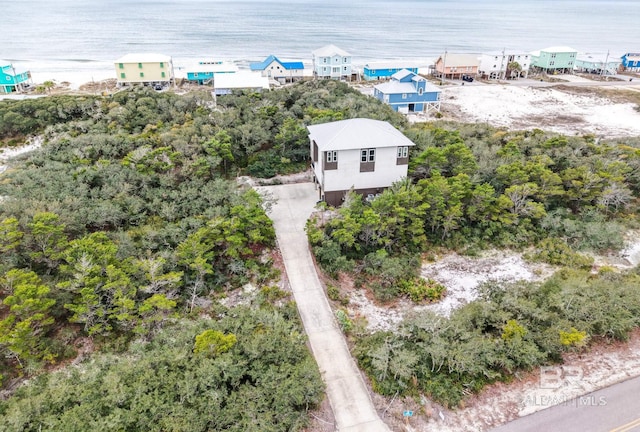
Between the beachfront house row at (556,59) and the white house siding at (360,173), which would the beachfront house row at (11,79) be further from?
the beachfront house row at (556,59)

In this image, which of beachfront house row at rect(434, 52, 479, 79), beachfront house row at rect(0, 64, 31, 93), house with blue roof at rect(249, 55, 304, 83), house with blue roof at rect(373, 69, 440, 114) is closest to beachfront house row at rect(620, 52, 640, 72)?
beachfront house row at rect(434, 52, 479, 79)

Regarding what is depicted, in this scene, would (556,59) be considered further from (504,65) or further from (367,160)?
(367,160)

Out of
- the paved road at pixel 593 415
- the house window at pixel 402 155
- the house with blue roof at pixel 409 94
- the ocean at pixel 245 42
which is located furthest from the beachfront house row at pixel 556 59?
the paved road at pixel 593 415

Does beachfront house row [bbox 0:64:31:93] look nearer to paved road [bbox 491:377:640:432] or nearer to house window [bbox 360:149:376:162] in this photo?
house window [bbox 360:149:376:162]

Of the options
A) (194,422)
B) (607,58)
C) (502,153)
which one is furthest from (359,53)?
(194,422)

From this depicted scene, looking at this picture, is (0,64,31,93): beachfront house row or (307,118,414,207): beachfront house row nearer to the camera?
(307,118,414,207): beachfront house row

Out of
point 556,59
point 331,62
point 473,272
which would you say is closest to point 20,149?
point 473,272
